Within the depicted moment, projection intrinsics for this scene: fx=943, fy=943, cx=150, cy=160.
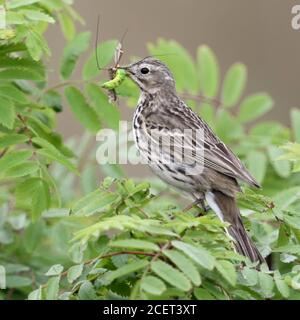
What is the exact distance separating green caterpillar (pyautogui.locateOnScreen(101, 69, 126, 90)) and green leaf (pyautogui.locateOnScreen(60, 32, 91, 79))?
10.2 inches

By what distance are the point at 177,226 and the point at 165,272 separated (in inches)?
11.5

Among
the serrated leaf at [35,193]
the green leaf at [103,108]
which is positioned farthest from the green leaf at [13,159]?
the green leaf at [103,108]

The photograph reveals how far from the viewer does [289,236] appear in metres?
4.45

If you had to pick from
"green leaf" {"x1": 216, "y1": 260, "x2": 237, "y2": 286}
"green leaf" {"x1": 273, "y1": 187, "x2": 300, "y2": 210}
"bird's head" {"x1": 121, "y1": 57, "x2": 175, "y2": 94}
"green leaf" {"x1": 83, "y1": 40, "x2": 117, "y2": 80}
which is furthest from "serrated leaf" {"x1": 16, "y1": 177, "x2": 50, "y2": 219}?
"bird's head" {"x1": 121, "y1": 57, "x2": 175, "y2": 94}

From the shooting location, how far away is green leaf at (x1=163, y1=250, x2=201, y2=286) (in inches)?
139

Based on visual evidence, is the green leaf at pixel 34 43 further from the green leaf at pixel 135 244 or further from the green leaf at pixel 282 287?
the green leaf at pixel 282 287

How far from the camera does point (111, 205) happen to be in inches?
166

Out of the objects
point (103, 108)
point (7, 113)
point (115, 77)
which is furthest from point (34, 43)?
point (115, 77)

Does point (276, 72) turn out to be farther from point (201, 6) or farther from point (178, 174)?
point (178, 174)

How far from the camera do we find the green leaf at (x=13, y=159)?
4668 millimetres

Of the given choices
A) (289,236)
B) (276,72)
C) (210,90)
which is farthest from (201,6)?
(289,236)

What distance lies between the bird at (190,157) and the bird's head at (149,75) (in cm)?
10

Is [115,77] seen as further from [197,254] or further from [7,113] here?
→ [197,254]

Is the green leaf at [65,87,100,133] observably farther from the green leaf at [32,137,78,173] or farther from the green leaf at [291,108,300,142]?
the green leaf at [291,108,300,142]
